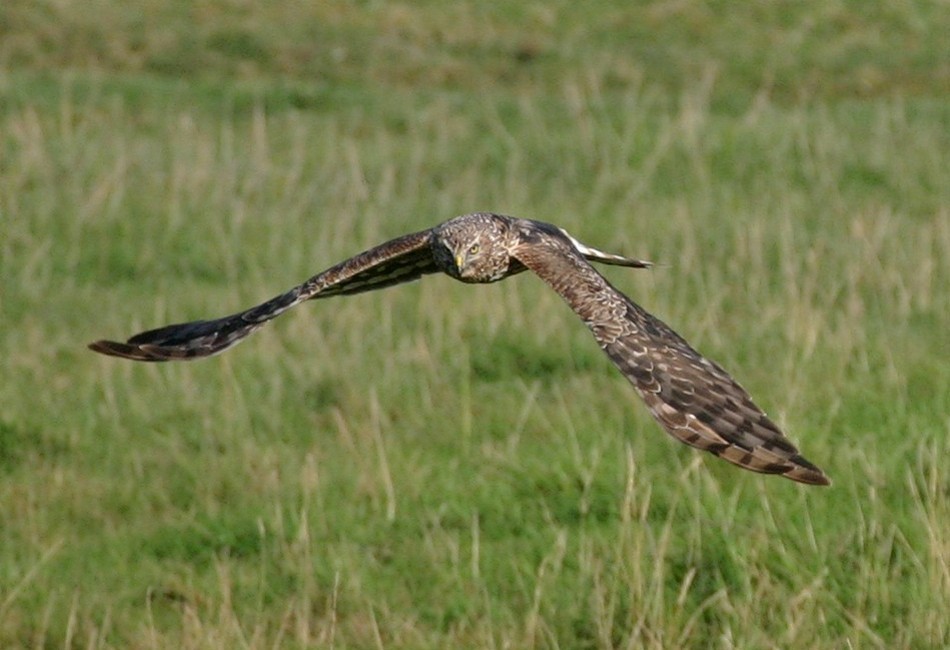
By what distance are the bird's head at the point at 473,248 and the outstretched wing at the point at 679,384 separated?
38 cm

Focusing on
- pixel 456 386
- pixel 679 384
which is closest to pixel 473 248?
pixel 679 384

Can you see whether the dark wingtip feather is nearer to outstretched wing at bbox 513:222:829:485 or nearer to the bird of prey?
the bird of prey

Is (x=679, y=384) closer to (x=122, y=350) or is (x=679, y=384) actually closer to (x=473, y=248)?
(x=473, y=248)

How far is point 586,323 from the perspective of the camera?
490 cm

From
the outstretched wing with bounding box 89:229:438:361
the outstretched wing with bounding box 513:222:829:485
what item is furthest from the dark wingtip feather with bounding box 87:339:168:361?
the outstretched wing with bounding box 513:222:829:485

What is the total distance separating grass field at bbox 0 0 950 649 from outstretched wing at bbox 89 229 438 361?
908 millimetres

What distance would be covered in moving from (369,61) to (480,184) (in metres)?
7.06

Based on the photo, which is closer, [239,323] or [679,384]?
[679,384]

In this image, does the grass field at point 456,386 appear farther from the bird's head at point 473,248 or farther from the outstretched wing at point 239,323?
the outstretched wing at point 239,323

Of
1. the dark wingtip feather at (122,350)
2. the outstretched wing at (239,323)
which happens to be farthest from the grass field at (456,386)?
the dark wingtip feather at (122,350)

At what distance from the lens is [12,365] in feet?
26.8

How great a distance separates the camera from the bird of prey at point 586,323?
4.49m

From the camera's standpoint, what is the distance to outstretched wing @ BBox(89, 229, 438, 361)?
5.09 m

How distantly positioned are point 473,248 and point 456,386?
212 centimetres
